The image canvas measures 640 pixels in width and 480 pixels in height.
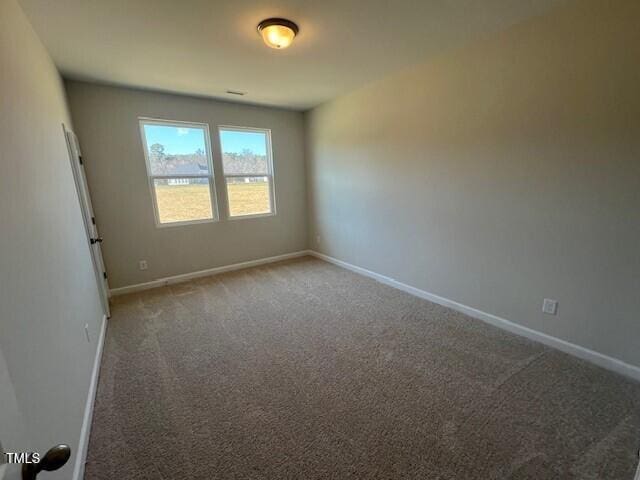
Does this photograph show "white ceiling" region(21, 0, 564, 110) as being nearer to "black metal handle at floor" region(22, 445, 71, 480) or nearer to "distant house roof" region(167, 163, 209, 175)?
"distant house roof" region(167, 163, 209, 175)

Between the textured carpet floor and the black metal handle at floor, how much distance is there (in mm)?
1099

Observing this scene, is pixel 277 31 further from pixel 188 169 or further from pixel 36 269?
pixel 188 169

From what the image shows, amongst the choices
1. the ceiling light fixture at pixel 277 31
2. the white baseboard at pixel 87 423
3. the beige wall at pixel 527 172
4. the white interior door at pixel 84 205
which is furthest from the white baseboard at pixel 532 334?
the white interior door at pixel 84 205

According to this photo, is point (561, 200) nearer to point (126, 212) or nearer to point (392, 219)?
point (392, 219)

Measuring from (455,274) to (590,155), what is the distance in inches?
57.7

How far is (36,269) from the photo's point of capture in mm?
1355

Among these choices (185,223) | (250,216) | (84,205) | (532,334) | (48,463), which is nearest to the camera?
(48,463)

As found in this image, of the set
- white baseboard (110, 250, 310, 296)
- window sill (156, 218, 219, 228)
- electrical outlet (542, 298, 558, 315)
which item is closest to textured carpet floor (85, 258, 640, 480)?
electrical outlet (542, 298, 558, 315)

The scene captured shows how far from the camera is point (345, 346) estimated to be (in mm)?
2449

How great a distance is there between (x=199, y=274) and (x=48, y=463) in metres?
3.96

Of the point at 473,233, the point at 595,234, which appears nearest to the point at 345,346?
the point at 473,233

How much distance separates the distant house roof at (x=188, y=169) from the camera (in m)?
3.93

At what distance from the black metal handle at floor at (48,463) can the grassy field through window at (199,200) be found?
3817 mm

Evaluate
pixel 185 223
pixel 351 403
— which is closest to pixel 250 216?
pixel 185 223
